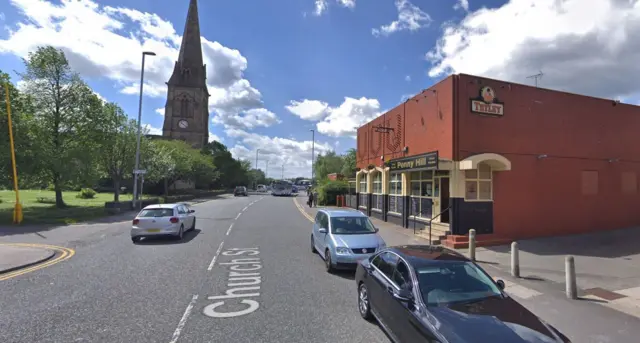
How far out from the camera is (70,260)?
402 inches

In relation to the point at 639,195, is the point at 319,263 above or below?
below

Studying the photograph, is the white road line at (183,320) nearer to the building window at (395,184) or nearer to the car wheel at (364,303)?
the car wheel at (364,303)

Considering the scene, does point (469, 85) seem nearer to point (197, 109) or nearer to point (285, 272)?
point (285, 272)

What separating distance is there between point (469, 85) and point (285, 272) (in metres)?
10.9

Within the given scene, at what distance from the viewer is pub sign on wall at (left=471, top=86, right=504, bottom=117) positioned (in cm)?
1452

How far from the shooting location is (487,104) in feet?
48.1

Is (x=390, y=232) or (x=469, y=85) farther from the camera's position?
(x=390, y=232)

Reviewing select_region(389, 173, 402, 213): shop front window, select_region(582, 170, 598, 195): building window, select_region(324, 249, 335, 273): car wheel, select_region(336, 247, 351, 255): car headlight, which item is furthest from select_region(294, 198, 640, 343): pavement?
select_region(389, 173, 402, 213): shop front window

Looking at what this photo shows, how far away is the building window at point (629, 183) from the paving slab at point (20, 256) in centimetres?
2414

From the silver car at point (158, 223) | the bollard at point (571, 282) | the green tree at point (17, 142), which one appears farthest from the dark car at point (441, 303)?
the green tree at point (17, 142)

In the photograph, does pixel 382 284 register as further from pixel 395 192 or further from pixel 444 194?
pixel 395 192

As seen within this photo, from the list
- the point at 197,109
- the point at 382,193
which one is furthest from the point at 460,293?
the point at 197,109

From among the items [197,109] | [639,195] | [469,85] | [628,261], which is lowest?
[628,261]

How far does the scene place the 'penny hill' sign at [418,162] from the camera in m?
14.3
